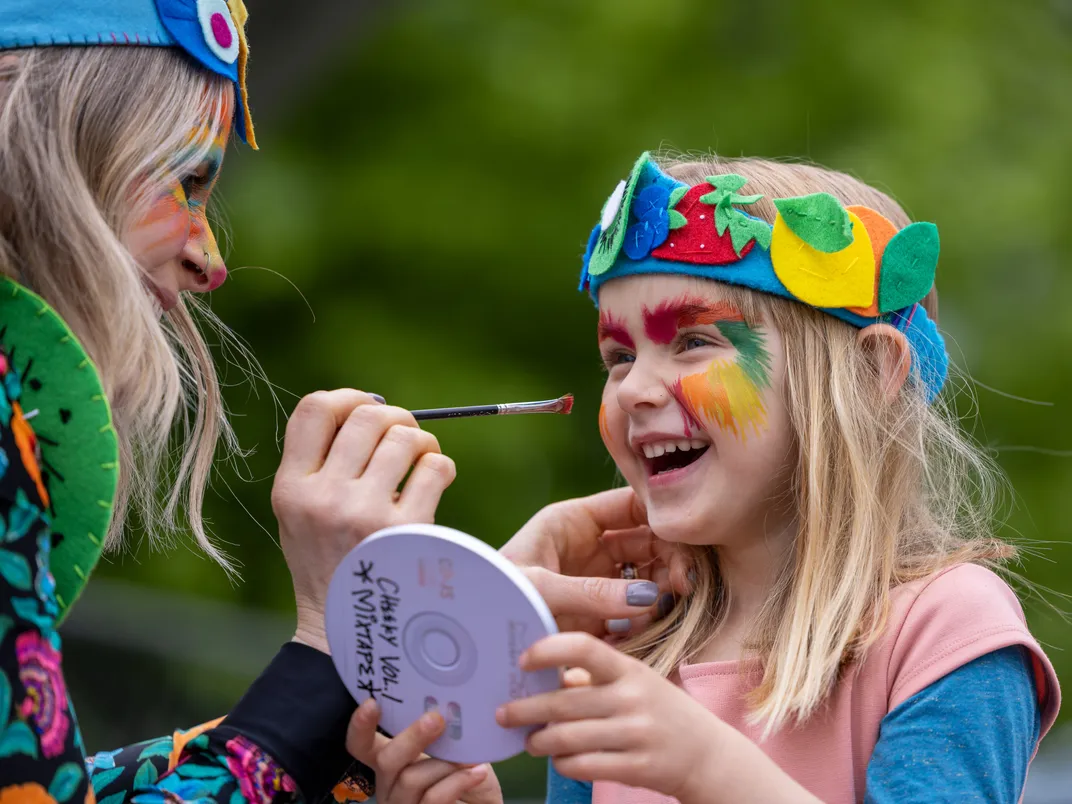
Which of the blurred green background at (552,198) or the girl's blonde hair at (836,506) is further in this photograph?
the blurred green background at (552,198)

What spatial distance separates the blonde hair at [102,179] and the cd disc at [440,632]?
0.37 m

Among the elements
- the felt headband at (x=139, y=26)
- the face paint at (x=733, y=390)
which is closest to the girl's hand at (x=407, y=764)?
the face paint at (x=733, y=390)

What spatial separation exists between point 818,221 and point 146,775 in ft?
4.79

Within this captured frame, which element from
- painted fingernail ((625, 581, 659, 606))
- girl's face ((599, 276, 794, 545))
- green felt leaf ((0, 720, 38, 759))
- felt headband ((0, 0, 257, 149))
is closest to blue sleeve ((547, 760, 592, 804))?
painted fingernail ((625, 581, 659, 606))

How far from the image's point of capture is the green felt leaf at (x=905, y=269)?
89.8 inches

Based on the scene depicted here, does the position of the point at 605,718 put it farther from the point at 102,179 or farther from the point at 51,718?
the point at 102,179

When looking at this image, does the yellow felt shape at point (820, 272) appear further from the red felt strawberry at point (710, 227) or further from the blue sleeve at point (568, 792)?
the blue sleeve at point (568, 792)

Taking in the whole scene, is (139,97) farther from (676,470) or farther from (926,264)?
(926,264)

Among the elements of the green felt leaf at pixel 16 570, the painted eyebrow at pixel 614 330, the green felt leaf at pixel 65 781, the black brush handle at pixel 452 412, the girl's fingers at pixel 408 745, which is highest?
the green felt leaf at pixel 16 570

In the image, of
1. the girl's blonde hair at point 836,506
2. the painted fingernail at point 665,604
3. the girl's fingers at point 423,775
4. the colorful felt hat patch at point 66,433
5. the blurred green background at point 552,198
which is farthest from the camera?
the blurred green background at point 552,198

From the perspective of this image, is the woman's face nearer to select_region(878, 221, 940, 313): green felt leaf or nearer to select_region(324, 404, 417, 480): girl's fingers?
select_region(324, 404, 417, 480): girl's fingers

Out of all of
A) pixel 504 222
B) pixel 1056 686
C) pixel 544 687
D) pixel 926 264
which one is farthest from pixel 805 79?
pixel 544 687

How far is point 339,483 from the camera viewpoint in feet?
6.02

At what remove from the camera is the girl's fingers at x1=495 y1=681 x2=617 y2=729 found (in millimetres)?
1526
